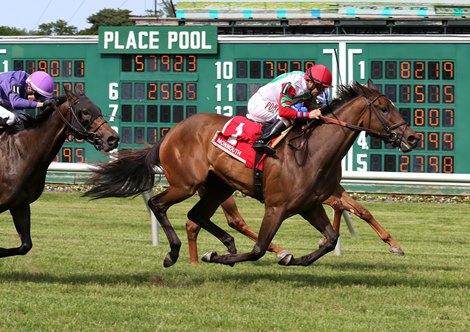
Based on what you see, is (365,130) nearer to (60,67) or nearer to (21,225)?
(21,225)

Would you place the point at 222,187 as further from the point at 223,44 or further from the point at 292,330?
the point at 223,44

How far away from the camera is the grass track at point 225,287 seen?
595 cm

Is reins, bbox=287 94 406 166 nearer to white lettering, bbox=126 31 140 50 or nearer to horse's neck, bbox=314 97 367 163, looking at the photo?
horse's neck, bbox=314 97 367 163

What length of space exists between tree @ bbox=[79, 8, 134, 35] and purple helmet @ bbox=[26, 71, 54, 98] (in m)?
42.2

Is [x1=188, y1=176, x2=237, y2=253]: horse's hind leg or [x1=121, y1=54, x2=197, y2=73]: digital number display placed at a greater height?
[x1=121, y1=54, x2=197, y2=73]: digital number display

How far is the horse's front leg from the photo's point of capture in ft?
24.8

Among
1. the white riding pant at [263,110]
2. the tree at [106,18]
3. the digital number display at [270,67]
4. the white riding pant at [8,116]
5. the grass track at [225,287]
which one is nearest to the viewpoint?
the grass track at [225,287]

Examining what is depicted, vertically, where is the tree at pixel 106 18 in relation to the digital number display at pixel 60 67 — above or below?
above

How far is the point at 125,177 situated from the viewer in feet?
29.0

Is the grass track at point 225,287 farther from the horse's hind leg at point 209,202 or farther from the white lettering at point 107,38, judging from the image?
the white lettering at point 107,38

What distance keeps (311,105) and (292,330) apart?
2.65 meters

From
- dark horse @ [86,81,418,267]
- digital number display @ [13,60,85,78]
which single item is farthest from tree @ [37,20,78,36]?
dark horse @ [86,81,418,267]

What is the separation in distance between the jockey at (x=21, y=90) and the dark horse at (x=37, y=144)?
0.62 feet

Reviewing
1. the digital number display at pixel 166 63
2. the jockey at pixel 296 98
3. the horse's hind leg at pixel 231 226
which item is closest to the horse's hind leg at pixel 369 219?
the horse's hind leg at pixel 231 226
